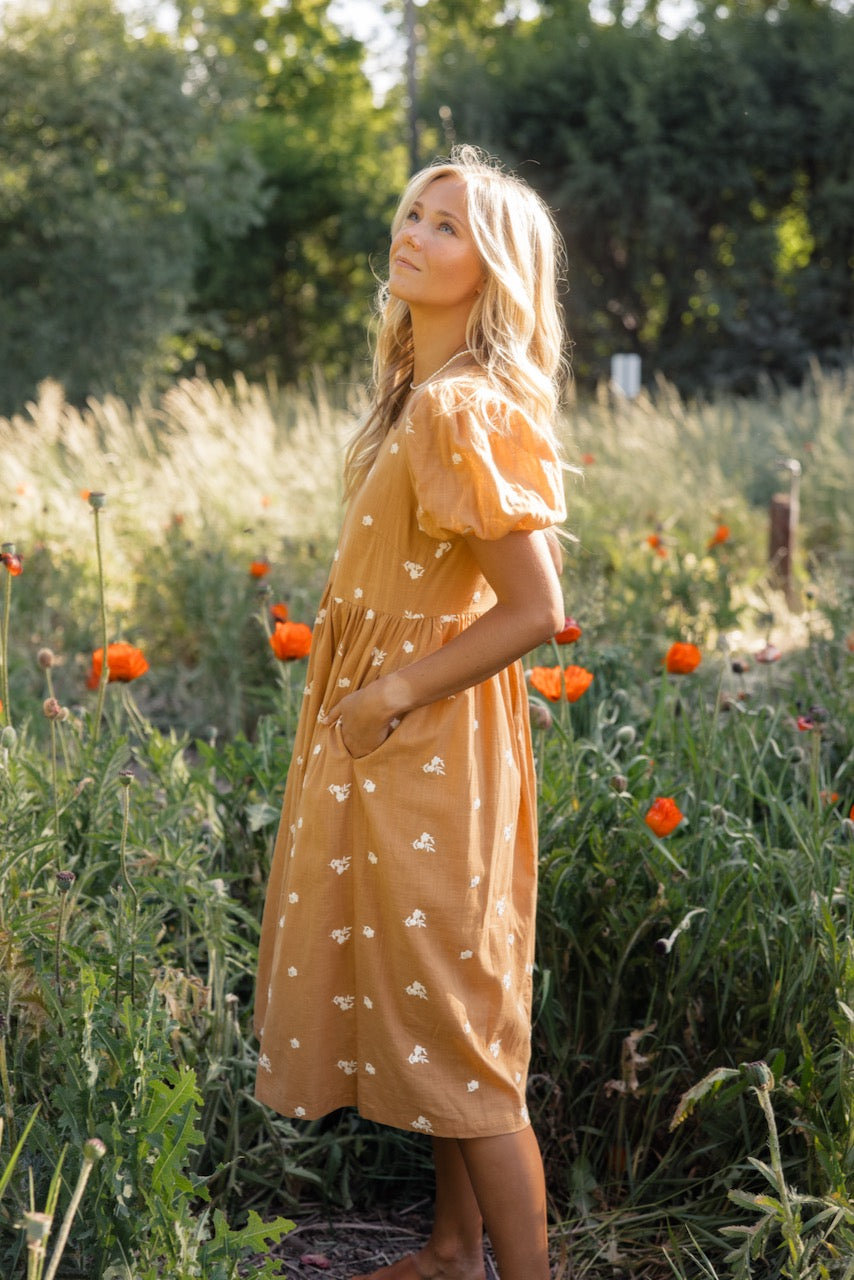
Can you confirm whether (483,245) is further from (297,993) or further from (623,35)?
(623,35)

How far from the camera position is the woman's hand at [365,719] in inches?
63.7

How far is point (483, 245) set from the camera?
5.50 feet

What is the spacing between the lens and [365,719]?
163 cm

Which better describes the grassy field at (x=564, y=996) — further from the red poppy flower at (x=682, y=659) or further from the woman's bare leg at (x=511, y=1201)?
the woman's bare leg at (x=511, y=1201)

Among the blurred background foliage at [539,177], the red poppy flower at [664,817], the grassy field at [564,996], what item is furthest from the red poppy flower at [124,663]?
the blurred background foliage at [539,177]

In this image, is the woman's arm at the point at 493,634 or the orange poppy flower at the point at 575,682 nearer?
the woman's arm at the point at 493,634

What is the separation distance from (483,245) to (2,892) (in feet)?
3.52

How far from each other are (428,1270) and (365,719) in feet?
2.73

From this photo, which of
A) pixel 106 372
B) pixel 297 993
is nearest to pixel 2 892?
pixel 297 993

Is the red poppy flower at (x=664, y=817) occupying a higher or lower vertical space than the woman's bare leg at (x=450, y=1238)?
higher

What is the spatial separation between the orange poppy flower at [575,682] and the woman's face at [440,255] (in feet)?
2.40

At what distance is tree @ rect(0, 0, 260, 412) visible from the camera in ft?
40.9

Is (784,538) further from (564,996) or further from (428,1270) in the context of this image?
(428,1270)

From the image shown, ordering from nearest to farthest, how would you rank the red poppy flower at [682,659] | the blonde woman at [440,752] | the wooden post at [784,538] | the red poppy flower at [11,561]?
the blonde woman at [440,752] → the red poppy flower at [11,561] → the red poppy flower at [682,659] → the wooden post at [784,538]
